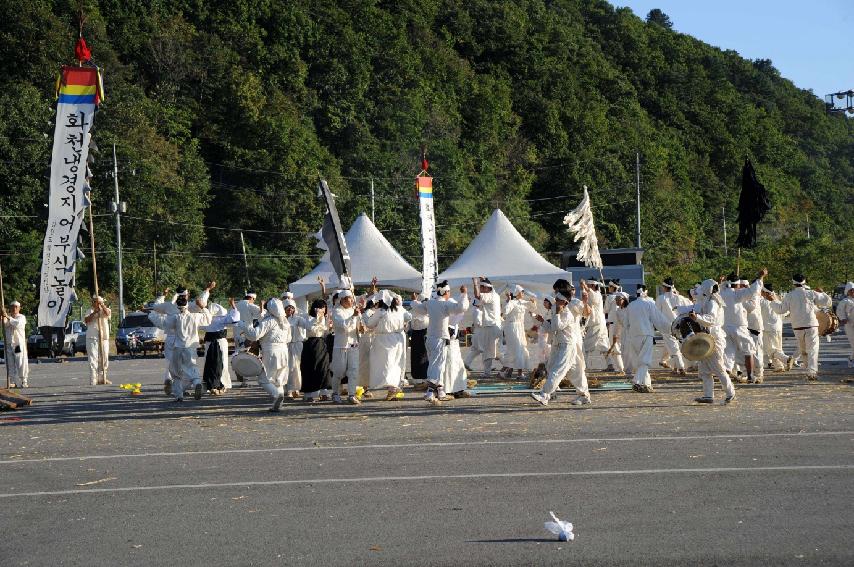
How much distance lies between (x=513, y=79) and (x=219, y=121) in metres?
28.9

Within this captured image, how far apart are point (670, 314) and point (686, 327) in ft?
13.3

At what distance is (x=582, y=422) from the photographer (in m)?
14.0

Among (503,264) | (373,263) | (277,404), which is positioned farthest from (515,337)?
(373,263)

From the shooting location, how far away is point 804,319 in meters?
19.9

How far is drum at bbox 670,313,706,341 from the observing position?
50.4 ft

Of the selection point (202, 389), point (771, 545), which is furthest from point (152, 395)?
point (771, 545)

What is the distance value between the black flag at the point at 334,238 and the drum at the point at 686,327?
6.19 m

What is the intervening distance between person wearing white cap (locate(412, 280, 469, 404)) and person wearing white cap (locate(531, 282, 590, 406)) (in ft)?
5.44

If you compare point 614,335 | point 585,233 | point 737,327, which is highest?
point 585,233

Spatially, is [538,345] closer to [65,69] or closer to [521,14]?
[65,69]

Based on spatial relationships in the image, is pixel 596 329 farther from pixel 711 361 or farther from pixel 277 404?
pixel 277 404

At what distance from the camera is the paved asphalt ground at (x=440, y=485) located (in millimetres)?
7375

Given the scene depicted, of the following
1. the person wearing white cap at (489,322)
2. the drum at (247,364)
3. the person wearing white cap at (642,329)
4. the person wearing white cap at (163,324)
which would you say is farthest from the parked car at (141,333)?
the person wearing white cap at (642,329)

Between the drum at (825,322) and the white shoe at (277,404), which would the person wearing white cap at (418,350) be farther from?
the drum at (825,322)
